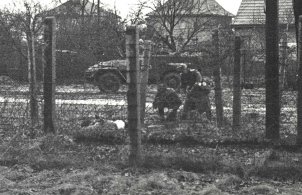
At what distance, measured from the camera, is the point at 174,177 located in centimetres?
645

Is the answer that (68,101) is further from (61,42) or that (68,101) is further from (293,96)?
(293,96)

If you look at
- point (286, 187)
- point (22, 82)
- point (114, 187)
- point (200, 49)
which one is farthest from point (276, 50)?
point (22, 82)

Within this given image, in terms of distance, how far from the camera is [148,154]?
7316 mm

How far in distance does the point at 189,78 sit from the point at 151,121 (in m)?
1.64

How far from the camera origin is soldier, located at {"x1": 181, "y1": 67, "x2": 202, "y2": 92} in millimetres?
10181

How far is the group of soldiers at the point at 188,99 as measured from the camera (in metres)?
9.24

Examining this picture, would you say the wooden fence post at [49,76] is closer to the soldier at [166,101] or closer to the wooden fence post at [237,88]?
the soldier at [166,101]

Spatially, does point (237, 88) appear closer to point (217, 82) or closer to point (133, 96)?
point (217, 82)

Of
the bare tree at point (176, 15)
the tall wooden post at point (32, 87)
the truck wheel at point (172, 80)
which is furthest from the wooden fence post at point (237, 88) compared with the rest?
the bare tree at point (176, 15)

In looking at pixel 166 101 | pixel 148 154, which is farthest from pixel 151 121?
pixel 148 154

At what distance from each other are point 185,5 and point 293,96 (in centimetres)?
Answer: 2578

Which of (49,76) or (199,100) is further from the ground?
(49,76)

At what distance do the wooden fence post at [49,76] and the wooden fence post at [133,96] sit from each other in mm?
1934

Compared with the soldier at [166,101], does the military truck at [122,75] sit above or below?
above
